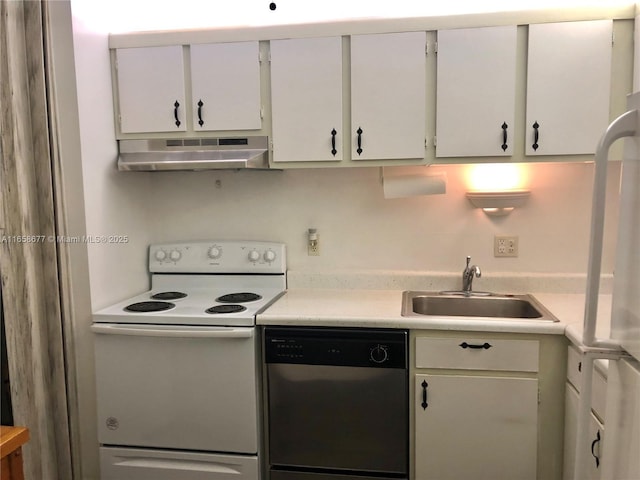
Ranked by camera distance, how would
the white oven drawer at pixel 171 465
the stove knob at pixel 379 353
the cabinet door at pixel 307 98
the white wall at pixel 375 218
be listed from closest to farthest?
1. the stove knob at pixel 379 353
2. the white oven drawer at pixel 171 465
3. the cabinet door at pixel 307 98
4. the white wall at pixel 375 218

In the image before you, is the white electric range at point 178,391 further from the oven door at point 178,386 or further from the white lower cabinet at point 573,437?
the white lower cabinet at point 573,437

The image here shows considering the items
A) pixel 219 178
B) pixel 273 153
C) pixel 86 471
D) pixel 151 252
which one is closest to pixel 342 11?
pixel 273 153

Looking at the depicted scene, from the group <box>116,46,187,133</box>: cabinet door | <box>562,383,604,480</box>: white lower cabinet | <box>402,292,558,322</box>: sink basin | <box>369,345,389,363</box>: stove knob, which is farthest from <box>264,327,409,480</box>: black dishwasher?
<box>116,46,187,133</box>: cabinet door

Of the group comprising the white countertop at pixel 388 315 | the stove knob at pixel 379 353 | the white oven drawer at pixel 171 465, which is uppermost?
the white countertop at pixel 388 315

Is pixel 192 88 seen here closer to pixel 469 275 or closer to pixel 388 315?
pixel 388 315

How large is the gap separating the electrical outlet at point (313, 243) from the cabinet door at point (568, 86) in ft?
3.77

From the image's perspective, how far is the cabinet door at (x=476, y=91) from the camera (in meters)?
2.22

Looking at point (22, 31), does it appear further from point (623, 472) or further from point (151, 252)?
point (623, 472)

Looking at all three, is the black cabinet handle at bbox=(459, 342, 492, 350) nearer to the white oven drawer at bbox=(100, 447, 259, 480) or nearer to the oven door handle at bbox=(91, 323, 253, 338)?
the oven door handle at bbox=(91, 323, 253, 338)

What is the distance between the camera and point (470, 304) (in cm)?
254

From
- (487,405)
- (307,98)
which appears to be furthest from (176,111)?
(487,405)

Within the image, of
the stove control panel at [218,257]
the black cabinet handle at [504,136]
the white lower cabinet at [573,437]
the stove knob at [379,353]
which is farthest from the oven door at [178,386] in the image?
the black cabinet handle at [504,136]

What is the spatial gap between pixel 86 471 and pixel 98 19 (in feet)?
6.86

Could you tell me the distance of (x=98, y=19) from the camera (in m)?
2.38
